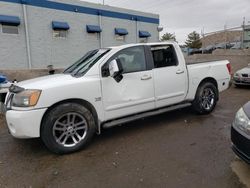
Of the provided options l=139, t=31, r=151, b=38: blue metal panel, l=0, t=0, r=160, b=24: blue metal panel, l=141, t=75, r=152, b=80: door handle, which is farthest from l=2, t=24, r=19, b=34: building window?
l=141, t=75, r=152, b=80: door handle

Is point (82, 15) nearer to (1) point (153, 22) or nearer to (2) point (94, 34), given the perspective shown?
(2) point (94, 34)

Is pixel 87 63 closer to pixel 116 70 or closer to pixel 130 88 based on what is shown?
A: pixel 116 70

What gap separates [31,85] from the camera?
3.63 metres

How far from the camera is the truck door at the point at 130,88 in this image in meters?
4.07

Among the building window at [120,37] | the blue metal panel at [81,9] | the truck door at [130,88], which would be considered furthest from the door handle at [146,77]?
the building window at [120,37]

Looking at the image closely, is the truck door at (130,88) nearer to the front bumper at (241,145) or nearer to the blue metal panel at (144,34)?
the front bumper at (241,145)

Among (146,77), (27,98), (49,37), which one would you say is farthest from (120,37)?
(27,98)

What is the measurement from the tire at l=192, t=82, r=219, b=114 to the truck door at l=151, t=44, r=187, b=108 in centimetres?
53

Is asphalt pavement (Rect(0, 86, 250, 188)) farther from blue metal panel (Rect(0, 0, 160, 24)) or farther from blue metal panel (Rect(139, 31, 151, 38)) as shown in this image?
blue metal panel (Rect(139, 31, 151, 38))

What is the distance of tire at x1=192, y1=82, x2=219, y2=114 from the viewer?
546 centimetres

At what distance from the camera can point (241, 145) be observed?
8.96 feet

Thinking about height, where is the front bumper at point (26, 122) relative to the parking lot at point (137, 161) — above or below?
above

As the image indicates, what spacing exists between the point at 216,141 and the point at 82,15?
13.7 metres

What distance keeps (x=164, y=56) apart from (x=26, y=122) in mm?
3161
